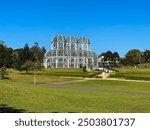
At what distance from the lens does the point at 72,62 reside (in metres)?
145

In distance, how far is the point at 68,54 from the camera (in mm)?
143500

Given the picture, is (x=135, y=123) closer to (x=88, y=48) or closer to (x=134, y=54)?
(x=88, y=48)

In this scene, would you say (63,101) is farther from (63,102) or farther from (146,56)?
(146,56)

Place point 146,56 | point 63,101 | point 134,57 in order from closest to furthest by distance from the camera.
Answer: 1. point 63,101
2. point 134,57
3. point 146,56

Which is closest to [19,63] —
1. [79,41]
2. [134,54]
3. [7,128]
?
[79,41]

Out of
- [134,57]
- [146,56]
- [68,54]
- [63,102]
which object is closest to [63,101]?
[63,102]

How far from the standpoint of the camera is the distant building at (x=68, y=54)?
Result: 142875 mm

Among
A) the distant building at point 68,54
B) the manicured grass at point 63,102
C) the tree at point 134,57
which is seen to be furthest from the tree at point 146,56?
the manicured grass at point 63,102

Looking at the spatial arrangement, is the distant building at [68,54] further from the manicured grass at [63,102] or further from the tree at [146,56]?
the manicured grass at [63,102]

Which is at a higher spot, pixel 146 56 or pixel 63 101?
pixel 146 56

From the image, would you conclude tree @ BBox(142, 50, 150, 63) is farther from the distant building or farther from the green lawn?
the green lawn

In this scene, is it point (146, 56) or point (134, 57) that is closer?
point (134, 57)

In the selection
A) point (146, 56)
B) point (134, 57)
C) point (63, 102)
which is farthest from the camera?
point (146, 56)

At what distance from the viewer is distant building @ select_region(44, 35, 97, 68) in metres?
143
